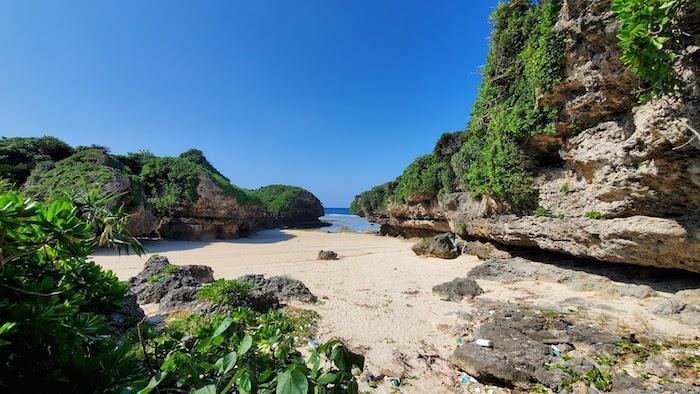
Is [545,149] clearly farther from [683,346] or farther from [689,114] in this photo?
[683,346]

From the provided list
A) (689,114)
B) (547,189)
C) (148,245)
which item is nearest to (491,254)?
(547,189)

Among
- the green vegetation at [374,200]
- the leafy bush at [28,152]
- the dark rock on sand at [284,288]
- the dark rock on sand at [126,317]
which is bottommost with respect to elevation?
Result: the dark rock on sand at [284,288]

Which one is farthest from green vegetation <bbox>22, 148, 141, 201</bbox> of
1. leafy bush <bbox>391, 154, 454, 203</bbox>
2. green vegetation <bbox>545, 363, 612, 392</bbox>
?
green vegetation <bbox>545, 363, 612, 392</bbox>

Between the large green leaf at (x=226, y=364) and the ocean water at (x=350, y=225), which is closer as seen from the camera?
the large green leaf at (x=226, y=364)

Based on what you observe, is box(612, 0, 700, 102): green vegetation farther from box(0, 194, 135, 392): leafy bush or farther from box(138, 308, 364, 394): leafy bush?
box(0, 194, 135, 392): leafy bush

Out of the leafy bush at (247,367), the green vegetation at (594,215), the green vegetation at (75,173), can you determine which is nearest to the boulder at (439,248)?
the green vegetation at (594,215)

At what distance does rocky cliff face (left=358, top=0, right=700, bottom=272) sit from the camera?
270 inches

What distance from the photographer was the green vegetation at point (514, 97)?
32.0ft

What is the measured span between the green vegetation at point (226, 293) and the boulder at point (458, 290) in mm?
6190

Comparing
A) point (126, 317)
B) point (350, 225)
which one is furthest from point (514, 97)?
point (350, 225)

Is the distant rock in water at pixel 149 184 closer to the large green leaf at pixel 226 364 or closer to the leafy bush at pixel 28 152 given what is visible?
the leafy bush at pixel 28 152

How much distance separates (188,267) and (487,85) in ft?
48.7

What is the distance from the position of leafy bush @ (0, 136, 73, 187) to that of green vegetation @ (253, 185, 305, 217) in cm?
2486

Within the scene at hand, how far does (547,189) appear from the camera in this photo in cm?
1101
